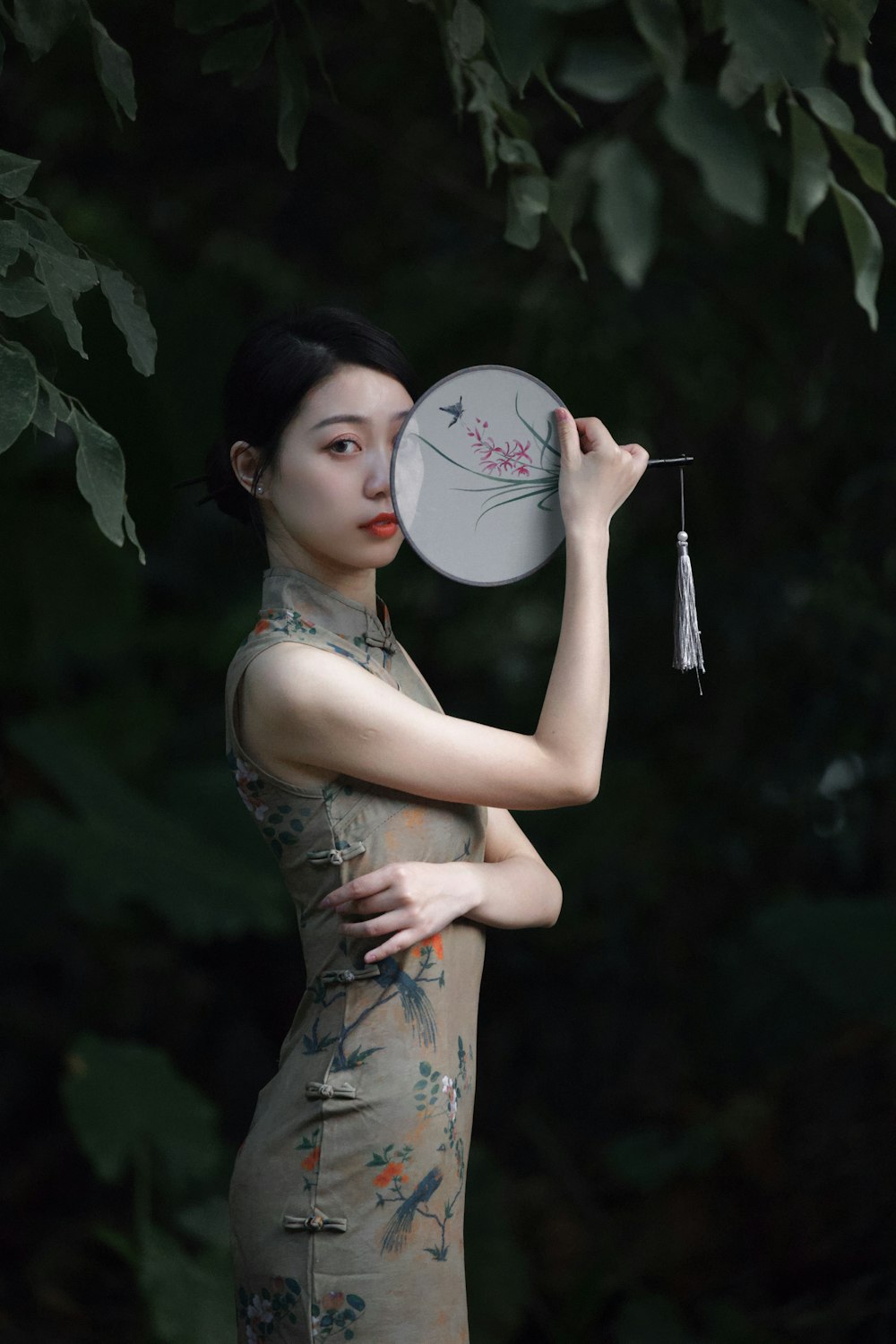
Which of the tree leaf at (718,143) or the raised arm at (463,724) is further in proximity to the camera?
the raised arm at (463,724)

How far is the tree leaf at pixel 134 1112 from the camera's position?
2.66 m

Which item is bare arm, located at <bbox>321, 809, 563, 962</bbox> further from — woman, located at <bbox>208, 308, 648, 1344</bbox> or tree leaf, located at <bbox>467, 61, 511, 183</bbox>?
tree leaf, located at <bbox>467, 61, 511, 183</bbox>

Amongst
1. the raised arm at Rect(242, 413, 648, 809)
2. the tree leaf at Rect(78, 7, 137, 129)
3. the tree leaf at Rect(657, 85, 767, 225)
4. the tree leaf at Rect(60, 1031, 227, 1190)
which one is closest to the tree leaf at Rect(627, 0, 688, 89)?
the tree leaf at Rect(657, 85, 767, 225)

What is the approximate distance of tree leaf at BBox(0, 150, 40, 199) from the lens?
119 cm

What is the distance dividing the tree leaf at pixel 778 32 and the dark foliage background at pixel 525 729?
201cm

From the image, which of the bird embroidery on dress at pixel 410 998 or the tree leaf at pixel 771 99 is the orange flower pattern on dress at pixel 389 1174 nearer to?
the bird embroidery on dress at pixel 410 998

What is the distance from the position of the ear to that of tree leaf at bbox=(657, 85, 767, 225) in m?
0.48

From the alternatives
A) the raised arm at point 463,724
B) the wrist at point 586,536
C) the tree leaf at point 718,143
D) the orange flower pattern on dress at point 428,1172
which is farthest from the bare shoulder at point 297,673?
the tree leaf at point 718,143

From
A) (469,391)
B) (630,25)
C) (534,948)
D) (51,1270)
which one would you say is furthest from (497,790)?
(534,948)

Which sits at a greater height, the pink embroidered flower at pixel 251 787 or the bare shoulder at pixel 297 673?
the bare shoulder at pixel 297 673

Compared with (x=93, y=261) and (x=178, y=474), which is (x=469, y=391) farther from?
(x=178, y=474)

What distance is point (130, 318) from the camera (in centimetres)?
125

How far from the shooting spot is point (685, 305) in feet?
10.8

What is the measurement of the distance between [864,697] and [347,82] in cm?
187
